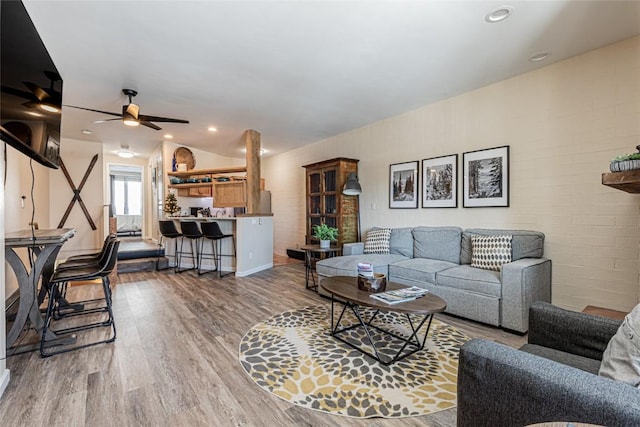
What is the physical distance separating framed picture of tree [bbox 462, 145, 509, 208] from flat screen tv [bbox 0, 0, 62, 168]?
4263mm

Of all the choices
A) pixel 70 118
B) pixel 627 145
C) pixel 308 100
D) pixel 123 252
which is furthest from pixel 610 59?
Result: pixel 123 252

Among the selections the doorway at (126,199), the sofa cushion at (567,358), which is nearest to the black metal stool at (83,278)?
the sofa cushion at (567,358)

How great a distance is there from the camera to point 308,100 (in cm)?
409

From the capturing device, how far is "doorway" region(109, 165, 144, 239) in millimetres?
9750

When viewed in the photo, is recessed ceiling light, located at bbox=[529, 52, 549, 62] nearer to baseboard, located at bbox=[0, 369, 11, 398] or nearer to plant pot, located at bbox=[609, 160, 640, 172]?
plant pot, located at bbox=[609, 160, 640, 172]

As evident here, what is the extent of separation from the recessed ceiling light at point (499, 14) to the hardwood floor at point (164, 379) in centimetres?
271

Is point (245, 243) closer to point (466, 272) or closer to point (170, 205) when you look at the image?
point (170, 205)

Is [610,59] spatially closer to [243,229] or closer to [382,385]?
[382,385]

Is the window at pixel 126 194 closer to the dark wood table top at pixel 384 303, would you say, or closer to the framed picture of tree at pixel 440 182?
the framed picture of tree at pixel 440 182

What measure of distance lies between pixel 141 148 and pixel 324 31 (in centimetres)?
661

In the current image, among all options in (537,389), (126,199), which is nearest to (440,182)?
(537,389)

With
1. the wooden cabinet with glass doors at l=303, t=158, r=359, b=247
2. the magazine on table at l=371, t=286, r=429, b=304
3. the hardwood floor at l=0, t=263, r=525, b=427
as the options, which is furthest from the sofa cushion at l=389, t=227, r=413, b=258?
the magazine on table at l=371, t=286, r=429, b=304

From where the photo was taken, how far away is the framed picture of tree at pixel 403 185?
14.6 feet

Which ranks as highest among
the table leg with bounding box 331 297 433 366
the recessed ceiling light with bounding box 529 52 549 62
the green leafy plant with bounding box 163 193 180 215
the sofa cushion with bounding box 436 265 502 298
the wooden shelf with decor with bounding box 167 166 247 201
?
the recessed ceiling light with bounding box 529 52 549 62
